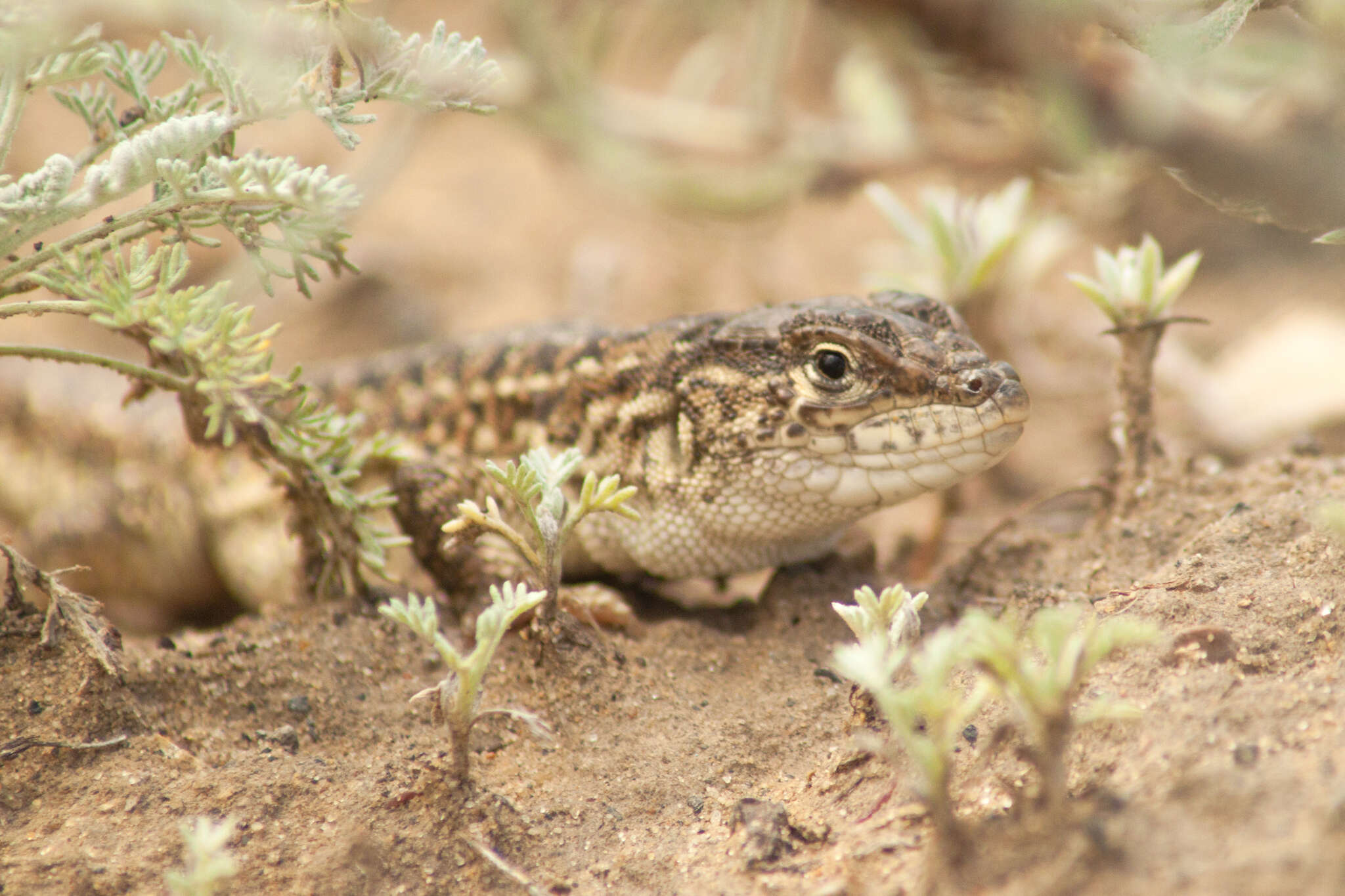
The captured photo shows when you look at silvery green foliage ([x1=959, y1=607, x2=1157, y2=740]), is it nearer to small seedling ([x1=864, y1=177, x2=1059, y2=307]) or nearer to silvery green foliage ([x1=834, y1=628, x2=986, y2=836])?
silvery green foliage ([x1=834, y1=628, x2=986, y2=836])

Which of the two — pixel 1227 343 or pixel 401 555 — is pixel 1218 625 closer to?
pixel 401 555

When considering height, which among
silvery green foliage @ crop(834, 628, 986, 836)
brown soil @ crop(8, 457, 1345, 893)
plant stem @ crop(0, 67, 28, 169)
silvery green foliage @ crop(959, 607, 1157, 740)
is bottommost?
brown soil @ crop(8, 457, 1345, 893)

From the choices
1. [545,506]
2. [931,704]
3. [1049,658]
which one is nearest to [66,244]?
[545,506]

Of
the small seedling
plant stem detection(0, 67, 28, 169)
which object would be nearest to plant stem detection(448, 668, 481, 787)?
plant stem detection(0, 67, 28, 169)

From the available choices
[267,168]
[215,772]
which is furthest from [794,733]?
[267,168]

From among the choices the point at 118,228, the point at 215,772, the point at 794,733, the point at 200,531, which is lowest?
the point at 200,531

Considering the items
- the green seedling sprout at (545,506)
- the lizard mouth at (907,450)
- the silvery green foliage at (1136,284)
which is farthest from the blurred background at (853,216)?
the green seedling sprout at (545,506)

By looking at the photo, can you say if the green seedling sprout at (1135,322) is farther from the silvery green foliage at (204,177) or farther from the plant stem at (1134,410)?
the silvery green foliage at (204,177)

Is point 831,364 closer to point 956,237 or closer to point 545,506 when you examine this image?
point 545,506
